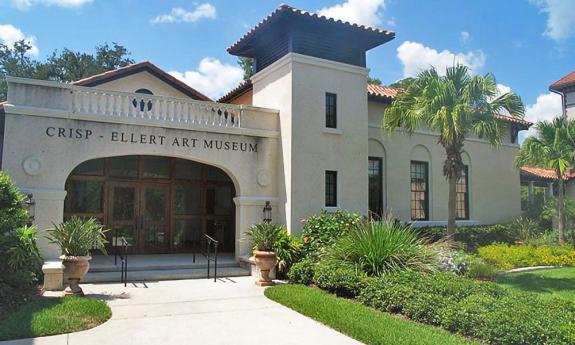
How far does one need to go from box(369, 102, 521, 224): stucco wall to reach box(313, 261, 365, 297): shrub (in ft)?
22.4

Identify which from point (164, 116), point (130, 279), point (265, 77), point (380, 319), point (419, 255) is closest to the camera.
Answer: point (380, 319)

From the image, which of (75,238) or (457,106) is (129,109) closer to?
(75,238)

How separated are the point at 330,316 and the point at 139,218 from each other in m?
8.66

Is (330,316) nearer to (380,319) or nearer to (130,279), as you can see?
(380,319)

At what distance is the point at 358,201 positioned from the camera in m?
15.0

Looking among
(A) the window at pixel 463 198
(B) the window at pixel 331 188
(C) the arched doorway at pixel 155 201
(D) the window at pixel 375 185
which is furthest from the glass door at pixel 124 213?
(A) the window at pixel 463 198

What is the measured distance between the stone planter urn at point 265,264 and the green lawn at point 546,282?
5844 mm

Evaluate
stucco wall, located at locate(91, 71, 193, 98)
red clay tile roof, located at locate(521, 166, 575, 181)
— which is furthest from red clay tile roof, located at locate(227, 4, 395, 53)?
red clay tile roof, located at locate(521, 166, 575, 181)

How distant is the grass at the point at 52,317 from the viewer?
696 centimetres

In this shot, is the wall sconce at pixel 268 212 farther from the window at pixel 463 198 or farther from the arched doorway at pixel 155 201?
the window at pixel 463 198

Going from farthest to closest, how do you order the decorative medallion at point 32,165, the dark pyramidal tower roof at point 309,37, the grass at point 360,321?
1. the dark pyramidal tower roof at point 309,37
2. the decorative medallion at point 32,165
3. the grass at point 360,321

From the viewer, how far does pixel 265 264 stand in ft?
37.4

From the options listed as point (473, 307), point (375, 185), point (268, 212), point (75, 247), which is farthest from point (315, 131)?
point (473, 307)

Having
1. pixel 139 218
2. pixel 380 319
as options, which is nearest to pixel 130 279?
pixel 139 218
